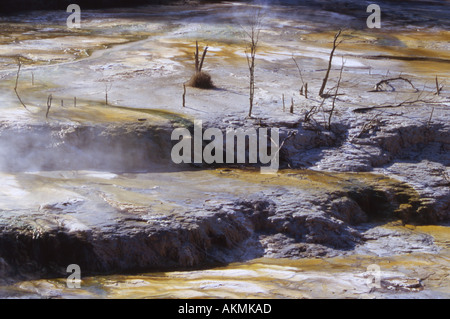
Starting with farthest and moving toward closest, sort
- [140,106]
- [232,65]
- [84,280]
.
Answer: [232,65]
[140,106]
[84,280]

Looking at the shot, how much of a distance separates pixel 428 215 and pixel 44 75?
5.33 metres

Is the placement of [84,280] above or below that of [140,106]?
below

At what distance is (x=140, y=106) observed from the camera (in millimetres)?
7719

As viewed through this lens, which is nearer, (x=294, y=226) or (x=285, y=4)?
(x=294, y=226)

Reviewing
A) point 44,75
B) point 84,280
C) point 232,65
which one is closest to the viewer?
point 84,280

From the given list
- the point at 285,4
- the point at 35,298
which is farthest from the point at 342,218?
the point at 285,4

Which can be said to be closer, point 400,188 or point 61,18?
point 400,188

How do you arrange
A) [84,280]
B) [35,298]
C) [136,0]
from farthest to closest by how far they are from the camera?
[136,0] < [84,280] < [35,298]

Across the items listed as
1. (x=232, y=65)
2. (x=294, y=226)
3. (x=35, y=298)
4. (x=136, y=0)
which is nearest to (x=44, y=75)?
(x=232, y=65)

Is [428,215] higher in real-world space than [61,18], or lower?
lower

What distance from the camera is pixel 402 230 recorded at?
20.1 feet

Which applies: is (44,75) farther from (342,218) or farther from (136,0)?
(136,0)

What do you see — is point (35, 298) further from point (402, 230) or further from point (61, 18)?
point (61, 18)

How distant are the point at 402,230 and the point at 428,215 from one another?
465mm
